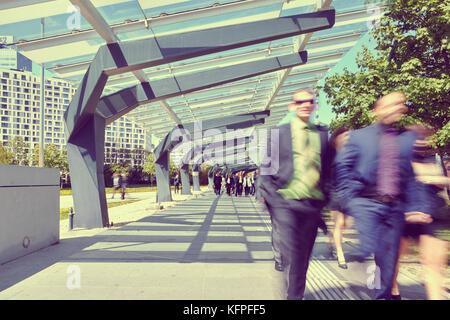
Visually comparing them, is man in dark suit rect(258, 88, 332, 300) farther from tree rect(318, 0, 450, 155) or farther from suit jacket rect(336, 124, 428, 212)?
tree rect(318, 0, 450, 155)

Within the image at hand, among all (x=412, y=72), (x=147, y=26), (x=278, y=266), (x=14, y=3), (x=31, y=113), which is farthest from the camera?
(x=31, y=113)

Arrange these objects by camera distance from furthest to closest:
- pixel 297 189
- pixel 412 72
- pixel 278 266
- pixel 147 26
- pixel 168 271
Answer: pixel 147 26 → pixel 412 72 → pixel 278 266 → pixel 168 271 → pixel 297 189

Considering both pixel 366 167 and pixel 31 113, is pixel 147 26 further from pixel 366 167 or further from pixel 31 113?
pixel 31 113

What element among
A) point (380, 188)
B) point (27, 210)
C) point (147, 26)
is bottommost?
point (27, 210)

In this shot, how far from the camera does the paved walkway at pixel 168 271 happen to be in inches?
147

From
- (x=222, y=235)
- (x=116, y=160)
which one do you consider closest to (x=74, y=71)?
(x=222, y=235)

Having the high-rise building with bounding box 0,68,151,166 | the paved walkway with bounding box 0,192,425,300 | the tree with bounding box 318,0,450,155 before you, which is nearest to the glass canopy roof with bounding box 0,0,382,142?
the tree with bounding box 318,0,450,155

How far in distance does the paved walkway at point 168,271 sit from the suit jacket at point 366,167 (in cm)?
137

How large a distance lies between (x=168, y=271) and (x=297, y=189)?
2680 mm

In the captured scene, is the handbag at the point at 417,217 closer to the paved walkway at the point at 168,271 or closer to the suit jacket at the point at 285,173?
the suit jacket at the point at 285,173

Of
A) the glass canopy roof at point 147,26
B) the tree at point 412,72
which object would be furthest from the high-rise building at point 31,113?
the tree at point 412,72

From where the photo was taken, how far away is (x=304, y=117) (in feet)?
9.41

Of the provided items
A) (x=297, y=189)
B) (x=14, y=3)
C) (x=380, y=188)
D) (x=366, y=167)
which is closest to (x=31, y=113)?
(x=14, y=3)

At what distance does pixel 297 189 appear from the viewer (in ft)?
8.53
